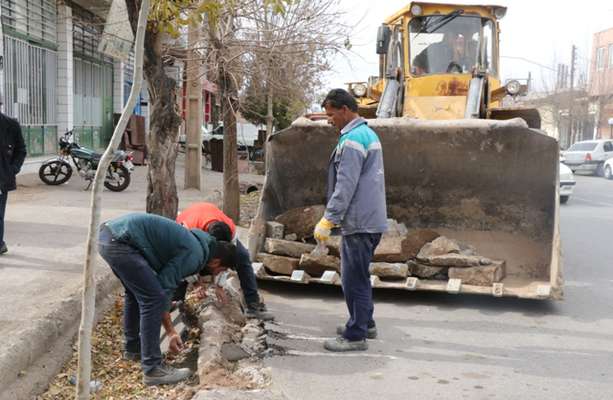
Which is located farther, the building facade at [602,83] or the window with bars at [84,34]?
the building facade at [602,83]

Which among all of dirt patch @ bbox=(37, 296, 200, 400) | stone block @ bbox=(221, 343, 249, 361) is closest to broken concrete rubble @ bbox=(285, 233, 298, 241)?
dirt patch @ bbox=(37, 296, 200, 400)

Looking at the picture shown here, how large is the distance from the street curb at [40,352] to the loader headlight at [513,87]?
5.55 meters

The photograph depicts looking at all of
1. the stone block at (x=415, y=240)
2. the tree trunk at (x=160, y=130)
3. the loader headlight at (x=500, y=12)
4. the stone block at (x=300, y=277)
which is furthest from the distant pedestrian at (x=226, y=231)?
the loader headlight at (x=500, y=12)

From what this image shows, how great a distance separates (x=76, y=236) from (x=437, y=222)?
13.6 feet

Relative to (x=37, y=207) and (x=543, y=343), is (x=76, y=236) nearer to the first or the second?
(x=37, y=207)

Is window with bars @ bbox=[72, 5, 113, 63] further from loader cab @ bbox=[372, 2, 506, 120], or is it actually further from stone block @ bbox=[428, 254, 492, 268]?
stone block @ bbox=[428, 254, 492, 268]

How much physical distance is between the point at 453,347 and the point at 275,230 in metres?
2.60

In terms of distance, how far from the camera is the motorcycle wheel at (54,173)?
43.0 feet

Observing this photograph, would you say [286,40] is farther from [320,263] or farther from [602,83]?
[602,83]

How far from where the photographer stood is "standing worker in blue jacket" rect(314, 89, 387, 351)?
4.98 metres

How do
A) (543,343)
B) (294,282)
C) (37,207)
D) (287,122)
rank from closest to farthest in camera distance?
(543,343) → (294,282) → (37,207) → (287,122)

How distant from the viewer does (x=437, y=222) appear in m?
7.72

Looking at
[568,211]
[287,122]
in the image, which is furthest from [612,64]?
[568,211]

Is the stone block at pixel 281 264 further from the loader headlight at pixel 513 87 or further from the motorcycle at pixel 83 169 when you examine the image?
the motorcycle at pixel 83 169
